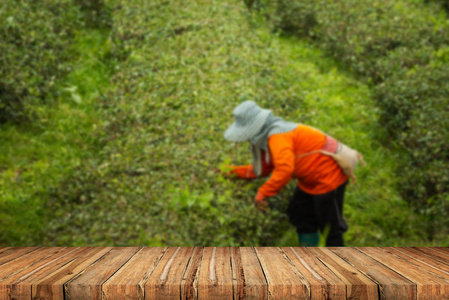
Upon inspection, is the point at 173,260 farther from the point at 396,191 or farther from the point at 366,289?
the point at 396,191

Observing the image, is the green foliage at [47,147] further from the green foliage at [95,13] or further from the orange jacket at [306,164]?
the orange jacket at [306,164]

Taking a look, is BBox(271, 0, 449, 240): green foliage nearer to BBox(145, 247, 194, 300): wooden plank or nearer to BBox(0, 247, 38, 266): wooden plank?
BBox(145, 247, 194, 300): wooden plank

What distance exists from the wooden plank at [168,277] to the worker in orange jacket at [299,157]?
2660mm

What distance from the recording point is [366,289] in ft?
4.52

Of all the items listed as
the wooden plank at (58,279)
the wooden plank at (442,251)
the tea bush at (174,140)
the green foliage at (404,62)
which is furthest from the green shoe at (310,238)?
the wooden plank at (58,279)

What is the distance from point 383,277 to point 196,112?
222 inches

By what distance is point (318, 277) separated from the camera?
4.75 ft

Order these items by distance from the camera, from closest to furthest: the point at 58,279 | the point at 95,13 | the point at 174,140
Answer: the point at 58,279 → the point at 174,140 → the point at 95,13

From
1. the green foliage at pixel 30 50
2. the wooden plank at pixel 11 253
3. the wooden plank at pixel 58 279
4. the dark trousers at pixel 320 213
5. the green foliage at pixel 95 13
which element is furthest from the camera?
the green foliage at pixel 95 13

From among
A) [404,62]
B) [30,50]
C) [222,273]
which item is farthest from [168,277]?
[404,62]

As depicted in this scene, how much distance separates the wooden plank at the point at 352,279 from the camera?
54.2 inches

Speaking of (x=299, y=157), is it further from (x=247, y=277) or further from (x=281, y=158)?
(x=247, y=277)

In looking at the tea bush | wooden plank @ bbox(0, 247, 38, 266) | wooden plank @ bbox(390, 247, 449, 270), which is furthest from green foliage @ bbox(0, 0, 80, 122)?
wooden plank @ bbox(390, 247, 449, 270)

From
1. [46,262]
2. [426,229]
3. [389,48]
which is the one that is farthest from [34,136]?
[389,48]
